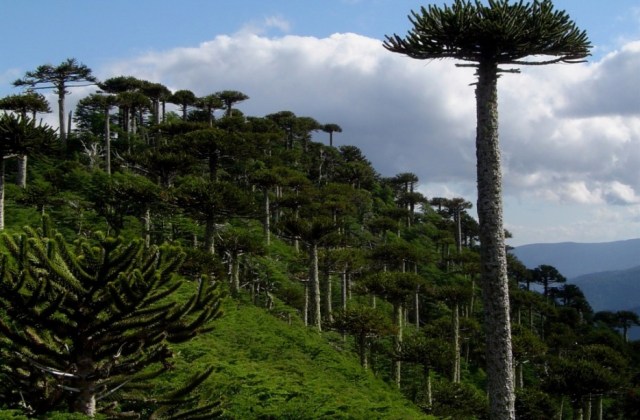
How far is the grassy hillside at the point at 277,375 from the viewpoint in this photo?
10492 mm

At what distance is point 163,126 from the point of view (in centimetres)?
3744

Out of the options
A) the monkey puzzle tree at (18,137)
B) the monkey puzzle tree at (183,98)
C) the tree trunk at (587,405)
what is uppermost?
the monkey puzzle tree at (183,98)

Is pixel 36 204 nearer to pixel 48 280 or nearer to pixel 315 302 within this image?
pixel 315 302

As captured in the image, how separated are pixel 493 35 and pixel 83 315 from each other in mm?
9422

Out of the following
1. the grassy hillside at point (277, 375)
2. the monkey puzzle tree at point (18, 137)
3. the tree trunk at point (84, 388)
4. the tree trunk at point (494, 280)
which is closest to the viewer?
the tree trunk at point (84, 388)

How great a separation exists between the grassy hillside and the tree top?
8.09 meters

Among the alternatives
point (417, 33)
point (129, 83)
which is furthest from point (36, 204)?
point (129, 83)

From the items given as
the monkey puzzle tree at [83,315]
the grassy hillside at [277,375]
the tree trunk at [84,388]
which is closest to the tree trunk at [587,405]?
the grassy hillside at [277,375]

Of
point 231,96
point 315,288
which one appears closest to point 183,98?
point 231,96

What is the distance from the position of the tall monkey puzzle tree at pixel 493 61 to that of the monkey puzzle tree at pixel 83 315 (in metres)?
6.04

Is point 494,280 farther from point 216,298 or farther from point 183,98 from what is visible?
point 183,98

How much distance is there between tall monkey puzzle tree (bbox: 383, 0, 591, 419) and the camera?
10.7 m

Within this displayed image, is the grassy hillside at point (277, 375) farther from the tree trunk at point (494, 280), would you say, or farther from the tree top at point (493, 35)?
the tree top at point (493, 35)

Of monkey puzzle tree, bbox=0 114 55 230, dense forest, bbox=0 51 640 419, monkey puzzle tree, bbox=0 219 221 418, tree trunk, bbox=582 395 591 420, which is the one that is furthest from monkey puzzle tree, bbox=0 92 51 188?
tree trunk, bbox=582 395 591 420
